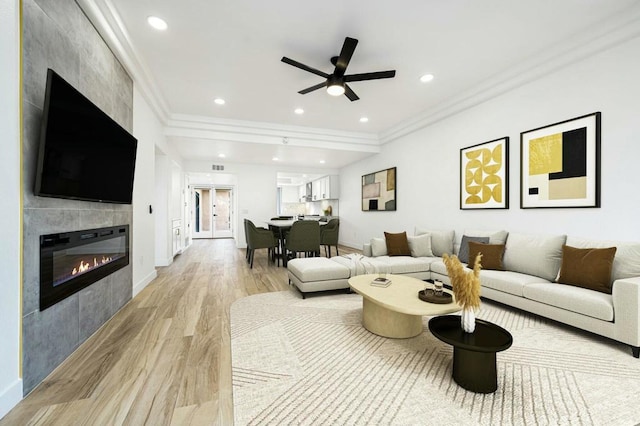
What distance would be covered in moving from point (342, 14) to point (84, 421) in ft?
11.3

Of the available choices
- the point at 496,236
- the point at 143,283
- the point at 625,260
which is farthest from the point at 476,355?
the point at 143,283

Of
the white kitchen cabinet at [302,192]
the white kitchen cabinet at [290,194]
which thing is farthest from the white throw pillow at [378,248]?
the white kitchen cabinet at [290,194]

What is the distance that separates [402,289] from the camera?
8.48ft

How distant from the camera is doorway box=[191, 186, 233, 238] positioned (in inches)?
439

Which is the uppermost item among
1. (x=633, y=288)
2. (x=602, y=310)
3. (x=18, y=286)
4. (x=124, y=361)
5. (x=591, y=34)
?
(x=591, y=34)

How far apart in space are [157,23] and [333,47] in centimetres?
176

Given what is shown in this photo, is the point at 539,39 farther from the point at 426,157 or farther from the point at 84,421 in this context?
the point at 84,421

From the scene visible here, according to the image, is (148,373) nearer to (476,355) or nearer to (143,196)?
(476,355)

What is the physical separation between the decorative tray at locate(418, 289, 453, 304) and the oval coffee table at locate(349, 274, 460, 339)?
1.2 inches

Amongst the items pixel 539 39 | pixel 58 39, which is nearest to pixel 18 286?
pixel 58 39

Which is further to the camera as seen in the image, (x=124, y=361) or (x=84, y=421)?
(x=124, y=361)

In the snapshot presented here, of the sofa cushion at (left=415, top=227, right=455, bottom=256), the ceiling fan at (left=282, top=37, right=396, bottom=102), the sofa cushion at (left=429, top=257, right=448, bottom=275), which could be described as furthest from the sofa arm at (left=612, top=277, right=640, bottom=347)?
the ceiling fan at (left=282, top=37, right=396, bottom=102)

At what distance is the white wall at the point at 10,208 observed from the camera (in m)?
1.43

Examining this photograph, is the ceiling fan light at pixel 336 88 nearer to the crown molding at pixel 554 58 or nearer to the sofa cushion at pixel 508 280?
the crown molding at pixel 554 58
